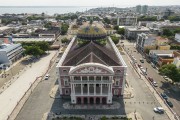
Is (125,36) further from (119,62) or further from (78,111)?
(78,111)

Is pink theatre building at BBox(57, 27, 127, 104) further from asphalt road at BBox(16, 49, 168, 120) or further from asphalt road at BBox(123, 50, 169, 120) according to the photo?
asphalt road at BBox(123, 50, 169, 120)

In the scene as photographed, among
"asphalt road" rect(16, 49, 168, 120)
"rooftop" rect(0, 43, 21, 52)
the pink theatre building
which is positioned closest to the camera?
"asphalt road" rect(16, 49, 168, 120)

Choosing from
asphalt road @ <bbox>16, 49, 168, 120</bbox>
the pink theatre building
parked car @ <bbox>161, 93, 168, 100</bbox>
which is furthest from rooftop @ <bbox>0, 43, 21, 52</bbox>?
parked car @ <bbox>161, 93, 168, 100</bbox>

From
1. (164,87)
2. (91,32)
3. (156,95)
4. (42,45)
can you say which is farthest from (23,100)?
(42,45)

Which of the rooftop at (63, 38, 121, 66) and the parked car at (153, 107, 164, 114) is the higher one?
the rooftop at (63, 38, 121, 66)

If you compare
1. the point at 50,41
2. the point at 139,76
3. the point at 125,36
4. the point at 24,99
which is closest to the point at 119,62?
the point at 139,76

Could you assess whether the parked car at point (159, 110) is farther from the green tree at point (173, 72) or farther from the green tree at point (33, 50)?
the green tree at point (33, 50)

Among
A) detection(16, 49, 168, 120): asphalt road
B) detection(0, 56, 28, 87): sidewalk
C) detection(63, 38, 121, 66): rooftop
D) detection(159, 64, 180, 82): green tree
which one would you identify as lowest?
detection(16, 49, 168, 120): asphalt road
